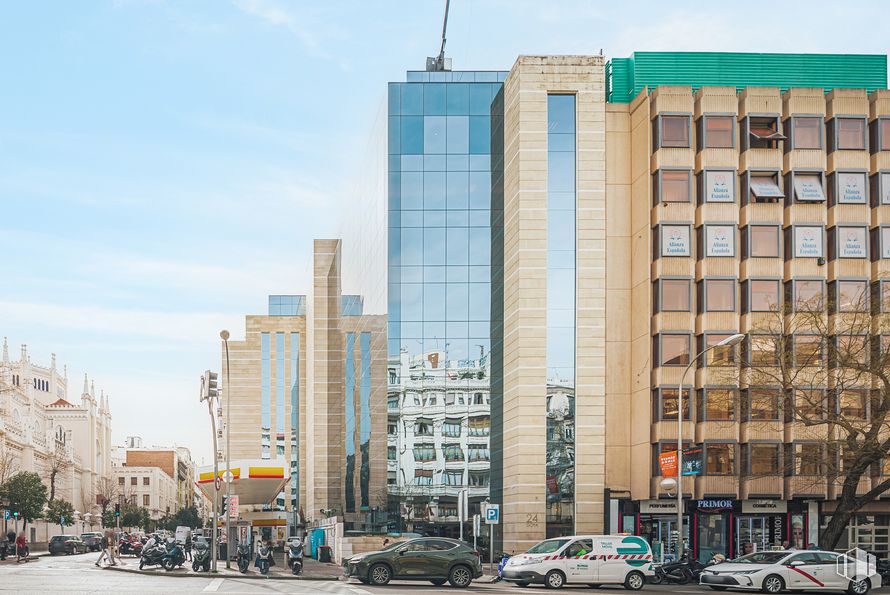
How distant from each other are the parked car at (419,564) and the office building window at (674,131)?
23.6 meters

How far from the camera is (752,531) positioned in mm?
51438

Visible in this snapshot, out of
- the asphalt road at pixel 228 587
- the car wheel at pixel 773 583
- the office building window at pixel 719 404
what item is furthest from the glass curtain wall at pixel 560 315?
the car wheel at pixel 773 583

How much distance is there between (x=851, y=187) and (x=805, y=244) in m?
3.24

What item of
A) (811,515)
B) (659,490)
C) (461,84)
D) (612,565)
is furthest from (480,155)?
(612,565)

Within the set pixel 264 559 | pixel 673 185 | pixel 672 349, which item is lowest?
pixel 264 559

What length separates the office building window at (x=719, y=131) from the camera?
5103 centimetres

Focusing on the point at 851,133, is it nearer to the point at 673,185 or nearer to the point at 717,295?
the point at 673,185

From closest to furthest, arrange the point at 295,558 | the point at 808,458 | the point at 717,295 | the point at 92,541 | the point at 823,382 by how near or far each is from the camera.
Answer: the point at 295,558 → the point at 808,458 → the point at 823,382 → the point at 717,295 → the point at 92,541

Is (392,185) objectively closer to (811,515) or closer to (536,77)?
(536,77)

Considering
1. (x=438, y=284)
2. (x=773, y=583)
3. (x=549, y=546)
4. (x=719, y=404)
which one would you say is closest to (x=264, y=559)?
(x=549, y=546)

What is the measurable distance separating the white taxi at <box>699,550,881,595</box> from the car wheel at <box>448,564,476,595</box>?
761cm

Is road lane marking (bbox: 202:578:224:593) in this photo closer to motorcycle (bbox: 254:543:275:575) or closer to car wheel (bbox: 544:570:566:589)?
motorcycle (bbox: 254:543:275:575)

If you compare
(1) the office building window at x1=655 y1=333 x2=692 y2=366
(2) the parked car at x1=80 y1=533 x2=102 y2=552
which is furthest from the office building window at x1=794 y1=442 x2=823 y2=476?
(2) the parked car at x1=80 y1=533 x2=102 y2=552

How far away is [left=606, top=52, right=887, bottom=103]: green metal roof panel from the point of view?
56094mm
